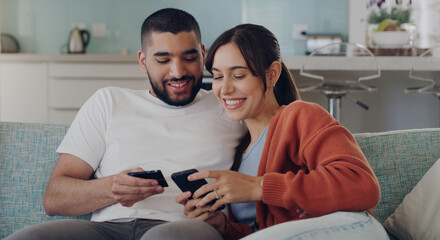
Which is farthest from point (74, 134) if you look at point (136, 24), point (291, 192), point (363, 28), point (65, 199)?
point (363, 28)

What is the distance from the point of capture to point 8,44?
4852 millimetres

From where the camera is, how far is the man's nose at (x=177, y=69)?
5.04ft

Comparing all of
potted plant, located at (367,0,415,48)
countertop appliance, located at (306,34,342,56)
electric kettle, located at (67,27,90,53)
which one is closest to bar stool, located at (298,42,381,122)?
potted plant, located at (367,0,415,48)

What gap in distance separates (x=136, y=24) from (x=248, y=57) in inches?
150

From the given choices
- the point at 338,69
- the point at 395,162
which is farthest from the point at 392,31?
the point at 395,162

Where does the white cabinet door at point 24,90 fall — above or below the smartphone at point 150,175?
below

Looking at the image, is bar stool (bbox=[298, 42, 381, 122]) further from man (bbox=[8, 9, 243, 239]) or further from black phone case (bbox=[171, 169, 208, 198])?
black phone case (bbox=[171, 169, 208, 198])

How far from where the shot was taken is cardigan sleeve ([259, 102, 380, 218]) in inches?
43.4

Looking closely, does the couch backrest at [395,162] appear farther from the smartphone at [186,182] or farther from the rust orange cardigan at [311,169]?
the smartphone at [186,182]

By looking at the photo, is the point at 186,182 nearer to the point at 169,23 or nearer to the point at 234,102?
the point at 234,102

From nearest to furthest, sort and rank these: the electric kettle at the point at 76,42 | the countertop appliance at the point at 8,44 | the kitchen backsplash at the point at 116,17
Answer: the electric kettle at the point at 76,42 < the countertop appliance at the point at 8,44 < the kitchen backsplash at the point at 116,17

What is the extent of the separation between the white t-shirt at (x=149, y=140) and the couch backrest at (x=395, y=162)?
41cm

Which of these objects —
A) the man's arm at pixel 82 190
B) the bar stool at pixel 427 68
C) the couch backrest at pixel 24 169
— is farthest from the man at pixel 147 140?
the bar stool at pixel 427 68

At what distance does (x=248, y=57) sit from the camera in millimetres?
1351
